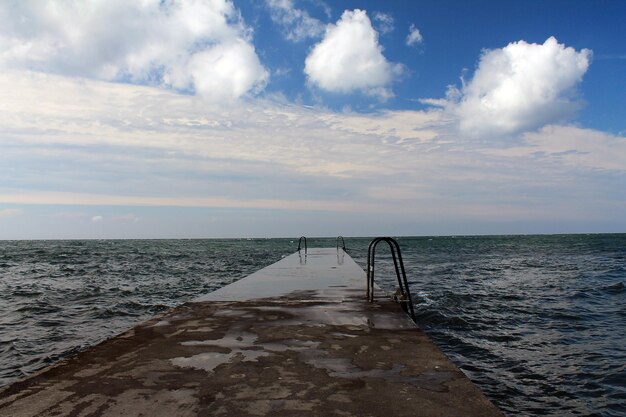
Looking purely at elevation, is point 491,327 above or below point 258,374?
below

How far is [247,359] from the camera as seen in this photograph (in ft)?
14.0

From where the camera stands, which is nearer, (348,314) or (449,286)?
(348,314)

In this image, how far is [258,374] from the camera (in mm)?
3809

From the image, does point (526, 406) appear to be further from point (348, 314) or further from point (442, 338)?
point (442, 338)

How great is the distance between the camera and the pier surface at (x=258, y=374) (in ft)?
10.2

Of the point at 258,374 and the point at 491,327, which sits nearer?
the point at 258,374

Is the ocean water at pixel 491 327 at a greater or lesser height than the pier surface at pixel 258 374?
lesser

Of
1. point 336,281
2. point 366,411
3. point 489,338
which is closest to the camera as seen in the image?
point 366,411

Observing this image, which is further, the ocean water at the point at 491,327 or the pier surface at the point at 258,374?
the ocean water at the point at 491,327

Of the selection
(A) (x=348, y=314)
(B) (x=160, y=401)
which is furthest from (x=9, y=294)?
(B) (x=160, y=401)

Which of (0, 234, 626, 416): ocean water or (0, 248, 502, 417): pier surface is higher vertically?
(0, 248, 502, 417): pier surface

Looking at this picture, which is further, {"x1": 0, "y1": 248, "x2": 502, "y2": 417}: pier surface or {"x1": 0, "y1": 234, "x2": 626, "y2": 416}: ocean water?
{"x1": 0, "y1": 234, "x2": 626, "y2": 416}: ocean water

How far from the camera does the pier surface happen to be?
122 inches

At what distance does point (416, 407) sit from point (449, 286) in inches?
645
